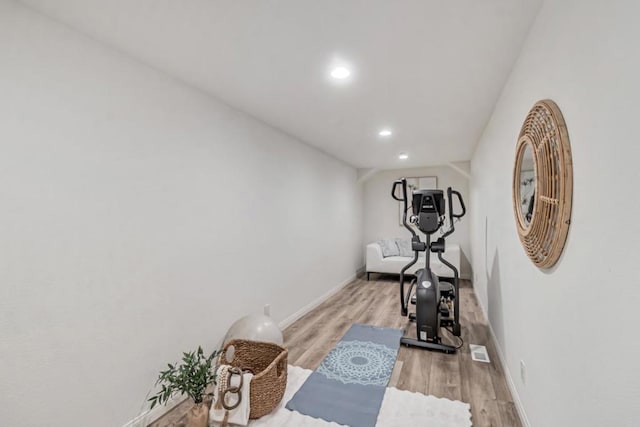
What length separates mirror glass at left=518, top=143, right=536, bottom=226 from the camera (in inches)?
61.7

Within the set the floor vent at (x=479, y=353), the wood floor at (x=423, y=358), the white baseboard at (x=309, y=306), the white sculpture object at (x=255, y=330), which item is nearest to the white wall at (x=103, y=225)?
the white sculpture object at (x=255, y=330)

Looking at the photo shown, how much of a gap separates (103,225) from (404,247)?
17.5 feet

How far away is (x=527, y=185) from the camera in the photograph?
5.51ft

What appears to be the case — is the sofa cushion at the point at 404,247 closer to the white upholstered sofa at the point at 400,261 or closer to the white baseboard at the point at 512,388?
the white upholstered sofa at the point at 400,261

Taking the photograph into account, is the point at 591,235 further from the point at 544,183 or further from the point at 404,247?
the point at 404,247

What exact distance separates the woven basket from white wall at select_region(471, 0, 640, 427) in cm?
149

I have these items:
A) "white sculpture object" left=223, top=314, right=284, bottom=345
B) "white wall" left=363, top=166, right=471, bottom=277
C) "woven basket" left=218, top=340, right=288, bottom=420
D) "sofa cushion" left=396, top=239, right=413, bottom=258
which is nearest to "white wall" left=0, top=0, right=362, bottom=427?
"white sculpture object" left=223, top=314, right=284, bottom=345

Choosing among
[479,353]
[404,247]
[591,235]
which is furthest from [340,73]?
[404,247]

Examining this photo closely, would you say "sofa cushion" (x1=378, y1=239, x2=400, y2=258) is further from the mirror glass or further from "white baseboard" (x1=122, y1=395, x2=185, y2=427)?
"white baseboard" (x1=122, y1=395, x2=185, y2=427)

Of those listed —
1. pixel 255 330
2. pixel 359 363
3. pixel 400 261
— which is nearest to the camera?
pixel 255 330

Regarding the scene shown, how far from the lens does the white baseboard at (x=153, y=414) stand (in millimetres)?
1811

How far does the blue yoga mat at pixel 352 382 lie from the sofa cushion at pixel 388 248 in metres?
2.78

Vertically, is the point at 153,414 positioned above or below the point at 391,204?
below

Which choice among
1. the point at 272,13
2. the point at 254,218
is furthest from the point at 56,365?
the point at 272,13
